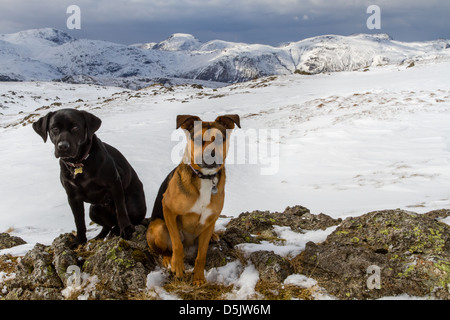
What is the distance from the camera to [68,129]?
411 centimetres

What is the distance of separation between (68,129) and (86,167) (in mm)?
537

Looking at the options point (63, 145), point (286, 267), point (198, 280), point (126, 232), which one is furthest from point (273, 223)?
point (63, 145)

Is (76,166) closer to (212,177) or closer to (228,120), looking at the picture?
(212,177)

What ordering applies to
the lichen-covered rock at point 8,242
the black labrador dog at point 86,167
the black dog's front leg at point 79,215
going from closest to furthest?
1. the black labrador dog at point 86,167
2. the black dog's front leg at point 79,215
3. the lichen-covered rock at point 8,242

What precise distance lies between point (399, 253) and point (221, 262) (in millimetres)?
2081

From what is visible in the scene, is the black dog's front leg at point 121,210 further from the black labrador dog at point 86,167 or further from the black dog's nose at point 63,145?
the black dog's nose at point 63,145

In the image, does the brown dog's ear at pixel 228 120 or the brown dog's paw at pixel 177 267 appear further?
the brown dog's ear at pixel 228 120

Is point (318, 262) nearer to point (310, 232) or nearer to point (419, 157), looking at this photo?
point (310, 232)

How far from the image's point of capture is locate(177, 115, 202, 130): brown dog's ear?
3.76 meters

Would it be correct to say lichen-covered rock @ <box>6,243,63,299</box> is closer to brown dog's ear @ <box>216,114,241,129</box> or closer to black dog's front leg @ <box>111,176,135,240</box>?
black dog's front leg @ <box>111,176,135,240</box>

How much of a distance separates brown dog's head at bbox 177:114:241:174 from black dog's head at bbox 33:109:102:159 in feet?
4.53

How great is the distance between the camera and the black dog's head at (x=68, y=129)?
396 centimetres

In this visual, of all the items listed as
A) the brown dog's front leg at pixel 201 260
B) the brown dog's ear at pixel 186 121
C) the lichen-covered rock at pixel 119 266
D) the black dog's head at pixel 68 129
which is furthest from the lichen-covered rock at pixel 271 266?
the black dog's head at pixel 68 129

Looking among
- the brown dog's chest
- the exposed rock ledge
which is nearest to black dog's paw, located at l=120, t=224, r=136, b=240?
the exposed rock ledge
